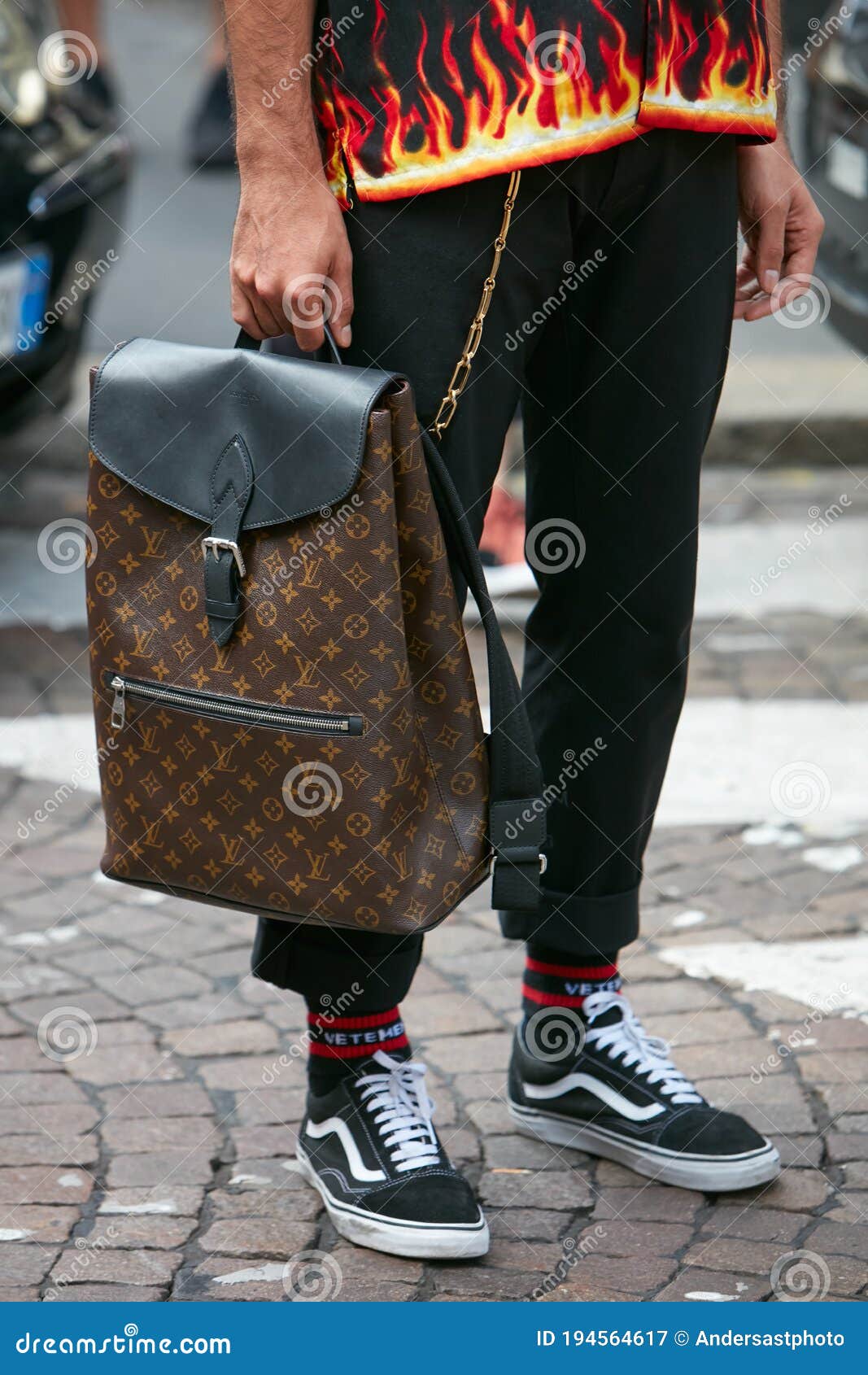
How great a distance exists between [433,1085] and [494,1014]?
229 mm

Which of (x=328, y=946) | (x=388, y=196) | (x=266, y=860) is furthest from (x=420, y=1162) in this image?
(x=388, y=196)

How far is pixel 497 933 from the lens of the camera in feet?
9.25

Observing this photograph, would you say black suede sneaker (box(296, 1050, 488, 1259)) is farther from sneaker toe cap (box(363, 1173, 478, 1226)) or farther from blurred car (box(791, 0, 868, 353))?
blurred car (box(791, 0, 868, 353))

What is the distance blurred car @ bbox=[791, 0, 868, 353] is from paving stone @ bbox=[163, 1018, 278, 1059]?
109 inches

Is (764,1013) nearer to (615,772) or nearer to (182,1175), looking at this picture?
(615,772)

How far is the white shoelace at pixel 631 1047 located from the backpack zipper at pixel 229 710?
2.23 ft

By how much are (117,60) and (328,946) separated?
10.4 m

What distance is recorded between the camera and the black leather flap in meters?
1.71

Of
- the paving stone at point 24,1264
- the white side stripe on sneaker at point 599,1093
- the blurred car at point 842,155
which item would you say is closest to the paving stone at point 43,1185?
the paving stone at point 24,1264

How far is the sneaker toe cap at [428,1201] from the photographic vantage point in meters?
1.96

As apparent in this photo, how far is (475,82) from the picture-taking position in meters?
1.74

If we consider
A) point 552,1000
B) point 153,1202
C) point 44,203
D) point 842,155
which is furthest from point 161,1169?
point 842,155

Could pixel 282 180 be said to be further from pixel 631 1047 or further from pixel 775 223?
pixel 631 1047

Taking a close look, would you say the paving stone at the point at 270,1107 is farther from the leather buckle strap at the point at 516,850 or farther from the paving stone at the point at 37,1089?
the leather buckle strap at the point at 516,850
